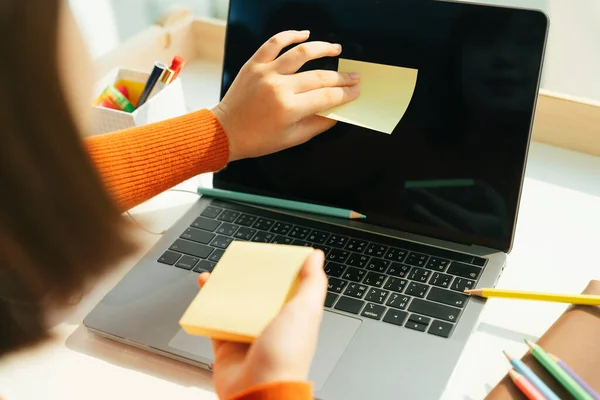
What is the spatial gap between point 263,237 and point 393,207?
14 centimetres

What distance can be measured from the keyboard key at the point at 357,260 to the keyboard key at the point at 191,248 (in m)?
0.15

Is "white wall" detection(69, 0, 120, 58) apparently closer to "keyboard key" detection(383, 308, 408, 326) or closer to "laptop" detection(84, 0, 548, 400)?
"laptop" detection(84, 0, 548, 400)

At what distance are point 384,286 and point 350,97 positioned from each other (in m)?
0.20

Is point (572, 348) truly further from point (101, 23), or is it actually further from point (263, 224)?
point (101, 23)

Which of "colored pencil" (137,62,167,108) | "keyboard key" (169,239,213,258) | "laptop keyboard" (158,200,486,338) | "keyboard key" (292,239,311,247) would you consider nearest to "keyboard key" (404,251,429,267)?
"laptop keyboard" (158,200,486,338)

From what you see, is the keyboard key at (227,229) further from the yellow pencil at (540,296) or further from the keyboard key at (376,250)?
the yellow pencil at (540,296)

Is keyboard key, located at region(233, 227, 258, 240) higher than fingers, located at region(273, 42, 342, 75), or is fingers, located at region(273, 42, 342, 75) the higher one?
fingers, located at region(273, 42, 342, 75)

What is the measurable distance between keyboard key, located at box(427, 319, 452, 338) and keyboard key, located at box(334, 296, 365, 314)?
68mm

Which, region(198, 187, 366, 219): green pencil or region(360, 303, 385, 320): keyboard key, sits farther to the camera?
region(198, 187, 366, 219): green pencil

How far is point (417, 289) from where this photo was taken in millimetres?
628

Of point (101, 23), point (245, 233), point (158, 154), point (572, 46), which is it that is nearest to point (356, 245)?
point (245, 233)

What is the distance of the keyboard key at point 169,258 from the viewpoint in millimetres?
706

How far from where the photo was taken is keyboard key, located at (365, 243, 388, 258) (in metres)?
0.68

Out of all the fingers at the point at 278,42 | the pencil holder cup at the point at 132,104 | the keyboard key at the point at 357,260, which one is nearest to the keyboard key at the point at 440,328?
the keyboard key at the point at 357,260
